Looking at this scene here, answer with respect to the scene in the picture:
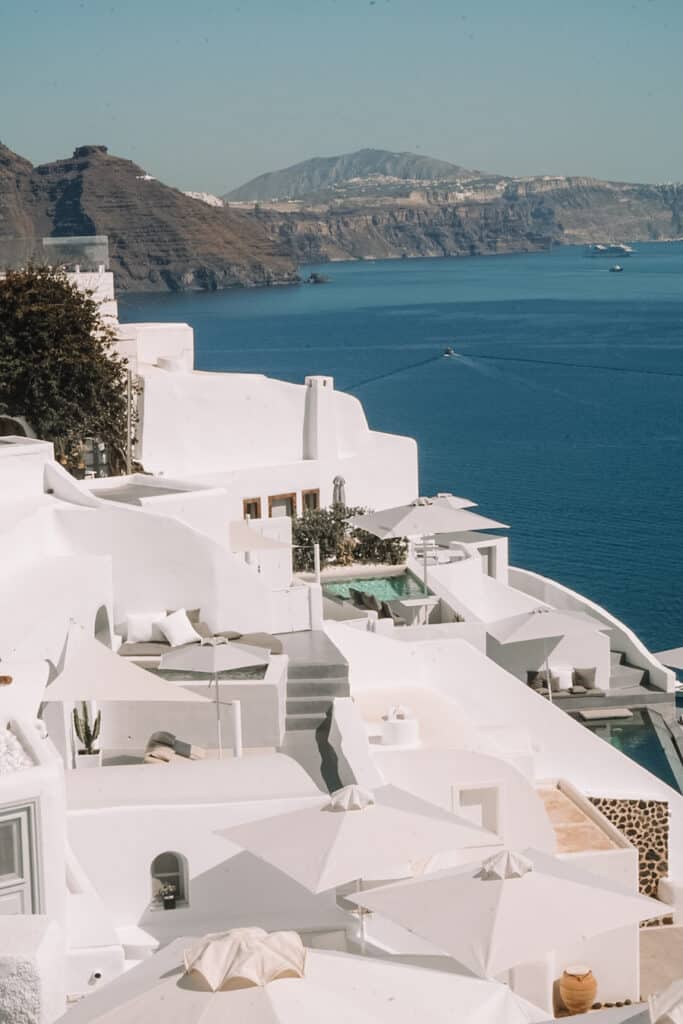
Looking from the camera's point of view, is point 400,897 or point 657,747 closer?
point 400,897

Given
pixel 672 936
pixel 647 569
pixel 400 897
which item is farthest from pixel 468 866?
pixel 647 569

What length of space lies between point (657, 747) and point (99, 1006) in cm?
1972

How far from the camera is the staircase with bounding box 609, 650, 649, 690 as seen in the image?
28.7 metres

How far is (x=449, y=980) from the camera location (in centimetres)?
791

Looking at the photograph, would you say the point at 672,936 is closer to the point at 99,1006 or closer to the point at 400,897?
the point at 400,897

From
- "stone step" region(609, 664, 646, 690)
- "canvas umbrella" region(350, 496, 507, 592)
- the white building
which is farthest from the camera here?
"stone step" region(609, 664, 646, 690)

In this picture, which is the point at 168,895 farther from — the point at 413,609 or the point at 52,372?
the point at 52,372

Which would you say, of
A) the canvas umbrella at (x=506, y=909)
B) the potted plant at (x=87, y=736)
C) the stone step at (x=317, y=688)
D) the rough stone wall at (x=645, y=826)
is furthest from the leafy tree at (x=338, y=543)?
the canvas umbrella at (x=506, y=909)

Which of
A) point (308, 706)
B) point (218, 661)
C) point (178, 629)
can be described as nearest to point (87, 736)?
point (218, 661)

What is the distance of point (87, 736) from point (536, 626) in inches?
472

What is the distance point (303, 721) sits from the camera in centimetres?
1683

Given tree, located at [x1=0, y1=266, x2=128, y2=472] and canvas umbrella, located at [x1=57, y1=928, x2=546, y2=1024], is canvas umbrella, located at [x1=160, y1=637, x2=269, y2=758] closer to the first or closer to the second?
canvas umbrella, located at [x1=57, y1=928, x2=546, y2=1024]

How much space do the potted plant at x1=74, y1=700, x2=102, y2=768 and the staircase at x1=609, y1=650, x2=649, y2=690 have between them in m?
14.3

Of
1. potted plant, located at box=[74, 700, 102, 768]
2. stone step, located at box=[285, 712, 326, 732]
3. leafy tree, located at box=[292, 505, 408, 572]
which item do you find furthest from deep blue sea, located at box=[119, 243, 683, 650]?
potted plant, located at box=[74, 700, 102, 768]
